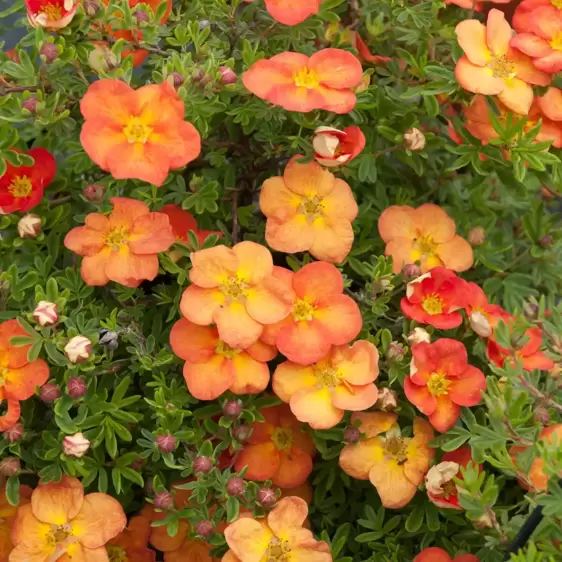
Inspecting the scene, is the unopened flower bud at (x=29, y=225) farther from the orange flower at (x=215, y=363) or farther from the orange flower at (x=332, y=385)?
the orange flower at (x=332, y=385)

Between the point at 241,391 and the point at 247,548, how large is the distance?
0.19m

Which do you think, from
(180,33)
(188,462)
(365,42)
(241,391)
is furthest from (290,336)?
(365,42)

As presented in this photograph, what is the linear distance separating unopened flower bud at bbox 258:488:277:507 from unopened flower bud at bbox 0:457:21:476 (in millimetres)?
306

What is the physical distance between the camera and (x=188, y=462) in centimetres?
100

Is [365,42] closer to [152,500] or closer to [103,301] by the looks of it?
[103,301]

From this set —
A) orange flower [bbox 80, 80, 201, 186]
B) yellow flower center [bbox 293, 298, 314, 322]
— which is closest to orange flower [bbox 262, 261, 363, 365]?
yellow flower center [bbox 293, 298, 314, 322]

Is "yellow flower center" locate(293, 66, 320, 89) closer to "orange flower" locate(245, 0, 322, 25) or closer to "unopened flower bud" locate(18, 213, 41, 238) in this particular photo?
"orange flower" locate(245, 0, 322, 25)

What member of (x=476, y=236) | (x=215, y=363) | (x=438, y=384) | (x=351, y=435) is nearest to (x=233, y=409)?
(x=215, y=363)

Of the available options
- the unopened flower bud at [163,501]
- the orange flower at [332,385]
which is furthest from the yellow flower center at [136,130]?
the unopened flower bud at [163,501]

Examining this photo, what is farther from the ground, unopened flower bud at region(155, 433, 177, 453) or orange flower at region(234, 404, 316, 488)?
unopened flower bud at region(155, 433, 177, 453)

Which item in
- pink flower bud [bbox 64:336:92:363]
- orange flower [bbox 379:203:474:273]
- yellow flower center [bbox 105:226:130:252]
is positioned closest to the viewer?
pink flower bud [bbox 64:336:92:363]

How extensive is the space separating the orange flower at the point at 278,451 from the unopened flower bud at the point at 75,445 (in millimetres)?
212

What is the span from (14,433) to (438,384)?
541mm

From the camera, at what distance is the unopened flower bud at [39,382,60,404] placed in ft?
3.20
